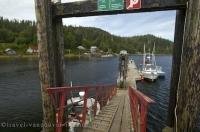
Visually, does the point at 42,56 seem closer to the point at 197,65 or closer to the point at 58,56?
the point at 58,56

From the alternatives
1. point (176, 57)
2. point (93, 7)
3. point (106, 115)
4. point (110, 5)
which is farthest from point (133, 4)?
point (106, 115)

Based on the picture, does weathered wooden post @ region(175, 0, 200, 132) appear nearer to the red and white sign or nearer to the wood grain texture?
the red and white sign

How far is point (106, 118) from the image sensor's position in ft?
32.6

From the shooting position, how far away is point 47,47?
5.99 m

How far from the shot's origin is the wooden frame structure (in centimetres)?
473

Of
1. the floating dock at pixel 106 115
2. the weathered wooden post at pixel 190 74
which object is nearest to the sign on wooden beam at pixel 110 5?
the weathered wooden post at pixel 190 74

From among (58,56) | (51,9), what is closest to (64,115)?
(58,56)

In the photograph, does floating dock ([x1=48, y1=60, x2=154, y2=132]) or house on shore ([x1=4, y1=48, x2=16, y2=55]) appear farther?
house on shore ([x1=4, y1=48, x2=16, y2=55])

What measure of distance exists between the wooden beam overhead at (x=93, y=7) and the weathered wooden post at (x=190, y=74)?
501 mm

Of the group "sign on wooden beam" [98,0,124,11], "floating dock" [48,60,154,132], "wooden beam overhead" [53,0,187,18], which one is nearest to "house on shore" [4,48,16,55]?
"floating dock" [48,60,154,132]

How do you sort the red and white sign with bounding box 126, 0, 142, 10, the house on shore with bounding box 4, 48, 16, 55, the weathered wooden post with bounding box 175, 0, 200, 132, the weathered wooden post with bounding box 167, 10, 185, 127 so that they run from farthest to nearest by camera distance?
1. the house on shore with bounding box 4, 48, 16, 55
2. the weathered wooden post with bounding box 167, 10, 185, 127
3. the red and white sign with bounding box 126, 0, 142, 10
4. the weathered wooden post with bounding box 175, 0, 200, 132

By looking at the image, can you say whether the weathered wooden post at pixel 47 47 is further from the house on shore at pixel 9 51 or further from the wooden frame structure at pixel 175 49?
the house on shore at pixel 9 51

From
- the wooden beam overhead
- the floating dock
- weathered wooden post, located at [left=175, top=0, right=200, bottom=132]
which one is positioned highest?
the wooden beam overhead

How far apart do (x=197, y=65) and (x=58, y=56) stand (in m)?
3.84
